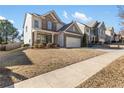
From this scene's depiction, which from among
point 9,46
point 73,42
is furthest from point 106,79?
point 73,42

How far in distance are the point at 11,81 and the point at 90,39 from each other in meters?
18.9

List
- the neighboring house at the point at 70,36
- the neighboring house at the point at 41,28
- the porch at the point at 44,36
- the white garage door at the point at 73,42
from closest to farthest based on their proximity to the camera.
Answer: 1. the neighboring house at the point at 41,28
2. the porch at the point at 44,36
3. the neighboring house at the point at 70,36
4. the white garage door at the point at 73,42

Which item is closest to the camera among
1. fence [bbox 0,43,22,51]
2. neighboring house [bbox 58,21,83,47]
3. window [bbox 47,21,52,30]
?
fence [bbox 0,43,22,51]

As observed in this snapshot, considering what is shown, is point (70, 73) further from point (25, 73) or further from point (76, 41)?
point (76, 41)

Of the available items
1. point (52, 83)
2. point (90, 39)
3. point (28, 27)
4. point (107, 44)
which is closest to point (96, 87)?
point (52, 83)

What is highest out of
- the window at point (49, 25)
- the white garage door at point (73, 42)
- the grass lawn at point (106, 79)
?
the window at point (49, 25)

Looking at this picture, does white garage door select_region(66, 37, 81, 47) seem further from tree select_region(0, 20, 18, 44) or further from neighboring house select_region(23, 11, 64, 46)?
tree select_region(0, 20, 18, 44)

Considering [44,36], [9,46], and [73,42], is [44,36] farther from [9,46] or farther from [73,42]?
[73,42]

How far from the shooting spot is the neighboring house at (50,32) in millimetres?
16981

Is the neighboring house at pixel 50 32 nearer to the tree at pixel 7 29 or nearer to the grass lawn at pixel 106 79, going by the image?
the tree at pixel 7 29

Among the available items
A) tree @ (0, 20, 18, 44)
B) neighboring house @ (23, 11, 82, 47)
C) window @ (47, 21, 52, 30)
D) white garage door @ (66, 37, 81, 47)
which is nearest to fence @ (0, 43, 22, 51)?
tree @ (0, 20, 18, 44)

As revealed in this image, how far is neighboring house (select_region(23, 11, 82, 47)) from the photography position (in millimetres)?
16981

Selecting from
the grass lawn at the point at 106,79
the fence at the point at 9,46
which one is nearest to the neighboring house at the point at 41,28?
the fence at the point at 9,46

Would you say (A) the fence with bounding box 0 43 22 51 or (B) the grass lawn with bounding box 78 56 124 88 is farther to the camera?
(A) the fence with bounding box 0 43 22 51
